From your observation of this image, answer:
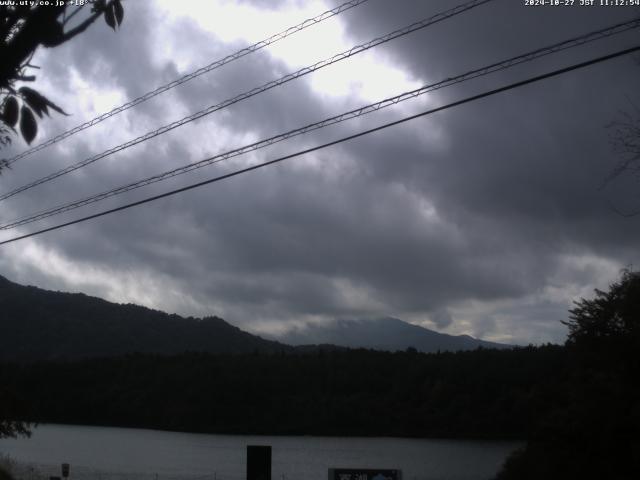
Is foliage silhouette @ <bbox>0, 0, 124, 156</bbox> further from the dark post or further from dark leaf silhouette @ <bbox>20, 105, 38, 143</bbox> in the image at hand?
the dark post

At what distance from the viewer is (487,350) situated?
10544 cm

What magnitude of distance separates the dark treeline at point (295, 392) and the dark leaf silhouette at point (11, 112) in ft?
280

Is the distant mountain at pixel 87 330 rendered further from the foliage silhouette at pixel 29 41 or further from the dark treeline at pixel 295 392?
the foliage silhouette at pixel 29 41

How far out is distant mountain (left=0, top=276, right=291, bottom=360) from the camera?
13862 centimetres

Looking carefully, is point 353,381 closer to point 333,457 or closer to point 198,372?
point 198,372

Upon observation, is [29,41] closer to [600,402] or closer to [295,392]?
[600,402]

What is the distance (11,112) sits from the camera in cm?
416

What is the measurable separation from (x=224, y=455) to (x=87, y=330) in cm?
8769

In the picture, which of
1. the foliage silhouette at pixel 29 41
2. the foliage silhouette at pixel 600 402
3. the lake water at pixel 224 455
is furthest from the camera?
the lake water at pixel 224 455

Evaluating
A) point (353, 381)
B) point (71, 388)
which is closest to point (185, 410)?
point (71, 388)

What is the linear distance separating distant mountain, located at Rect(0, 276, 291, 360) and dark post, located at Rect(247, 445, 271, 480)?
121 metres

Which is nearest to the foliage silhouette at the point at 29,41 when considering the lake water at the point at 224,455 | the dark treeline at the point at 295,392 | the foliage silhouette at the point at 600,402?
the foliage silhouette at the point at 600,402

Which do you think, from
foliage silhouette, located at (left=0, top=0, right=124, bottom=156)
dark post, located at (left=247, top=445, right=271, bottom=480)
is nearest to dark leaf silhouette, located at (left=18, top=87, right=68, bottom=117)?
foliage silhouette, located at (left=0, top=0, right=124, bottom=156)

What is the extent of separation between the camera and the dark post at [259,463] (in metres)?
15.2
